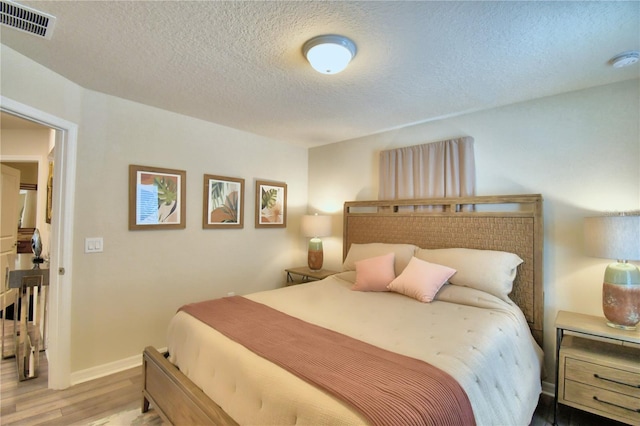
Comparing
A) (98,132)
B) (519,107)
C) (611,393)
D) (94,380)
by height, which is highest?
(519,107)

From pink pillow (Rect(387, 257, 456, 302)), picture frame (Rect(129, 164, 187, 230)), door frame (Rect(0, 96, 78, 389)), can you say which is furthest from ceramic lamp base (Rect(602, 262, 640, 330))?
door frame (Rect(0, 96, 78, 389))

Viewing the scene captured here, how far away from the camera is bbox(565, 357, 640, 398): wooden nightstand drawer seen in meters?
1.70

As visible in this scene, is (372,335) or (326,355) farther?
(372,335)

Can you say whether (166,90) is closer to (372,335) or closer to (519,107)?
(372,335)

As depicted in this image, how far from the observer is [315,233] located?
3744 millimetres

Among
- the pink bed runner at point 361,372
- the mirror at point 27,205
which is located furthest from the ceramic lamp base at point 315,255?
the mirror at point 27,205

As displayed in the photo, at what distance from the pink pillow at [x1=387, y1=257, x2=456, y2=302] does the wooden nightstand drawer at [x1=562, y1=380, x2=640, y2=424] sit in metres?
0.95

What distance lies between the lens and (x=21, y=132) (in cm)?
376

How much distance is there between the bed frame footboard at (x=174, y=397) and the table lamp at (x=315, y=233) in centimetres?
208

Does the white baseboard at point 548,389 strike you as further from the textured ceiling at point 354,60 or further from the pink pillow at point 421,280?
the textured ceiling at point 354,60

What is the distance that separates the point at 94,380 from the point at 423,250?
311 centimetres

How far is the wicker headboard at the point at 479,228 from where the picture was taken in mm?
2381

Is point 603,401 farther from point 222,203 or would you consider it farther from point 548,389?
point 222,203

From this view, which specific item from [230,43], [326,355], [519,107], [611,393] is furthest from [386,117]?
[611,393]
